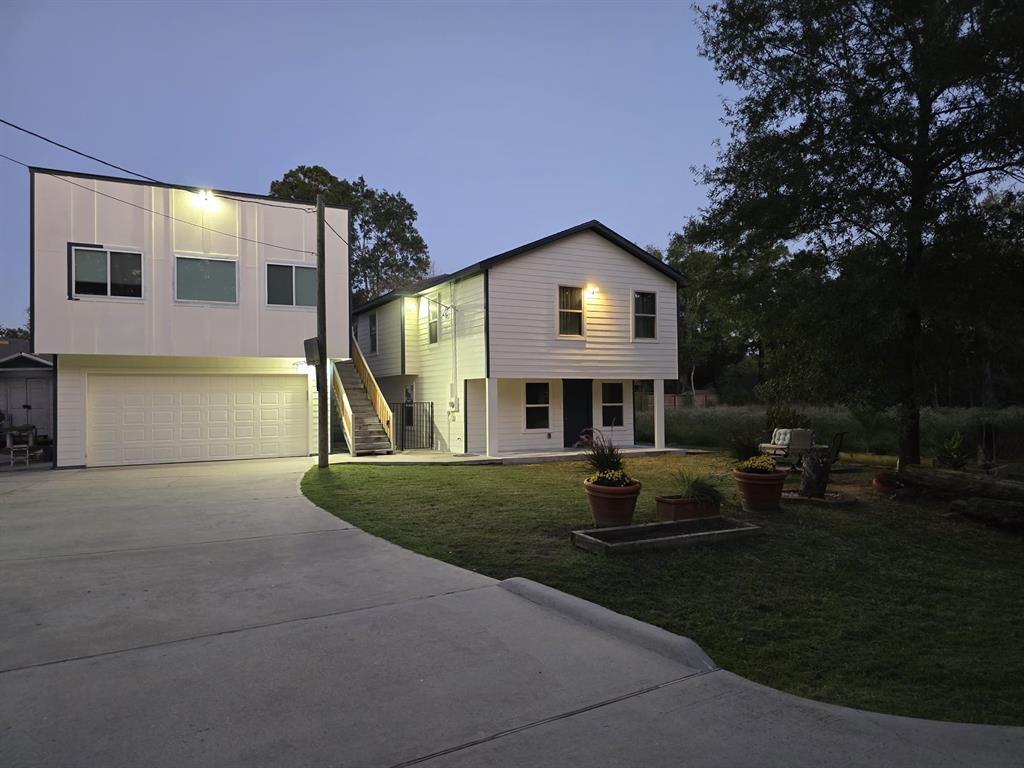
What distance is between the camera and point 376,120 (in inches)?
2525

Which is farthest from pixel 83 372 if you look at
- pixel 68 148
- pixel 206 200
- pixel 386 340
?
pixel 386 340

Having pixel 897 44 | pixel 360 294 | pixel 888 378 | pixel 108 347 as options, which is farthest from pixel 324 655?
pixel 360 294

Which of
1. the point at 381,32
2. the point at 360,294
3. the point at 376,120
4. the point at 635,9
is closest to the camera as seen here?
the point at 635,9

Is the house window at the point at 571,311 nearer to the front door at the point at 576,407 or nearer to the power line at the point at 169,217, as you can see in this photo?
the front door at the point at 576,407

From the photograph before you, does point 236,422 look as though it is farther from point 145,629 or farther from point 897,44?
point 897,44

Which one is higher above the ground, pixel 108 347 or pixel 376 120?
pixel 376 120

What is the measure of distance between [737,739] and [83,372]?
16.6m

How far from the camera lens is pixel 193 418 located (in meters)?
16.2

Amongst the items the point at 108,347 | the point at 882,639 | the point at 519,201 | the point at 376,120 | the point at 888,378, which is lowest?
the point at 882,639

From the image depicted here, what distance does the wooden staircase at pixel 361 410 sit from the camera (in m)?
16.4

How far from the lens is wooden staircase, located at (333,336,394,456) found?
53.8 feet

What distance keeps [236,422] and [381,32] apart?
1506 cm

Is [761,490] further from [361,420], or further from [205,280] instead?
[205,280]

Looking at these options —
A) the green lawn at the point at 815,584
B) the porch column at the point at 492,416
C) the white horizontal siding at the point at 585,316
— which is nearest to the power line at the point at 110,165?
the white horizontal siding at the point at 585,316
